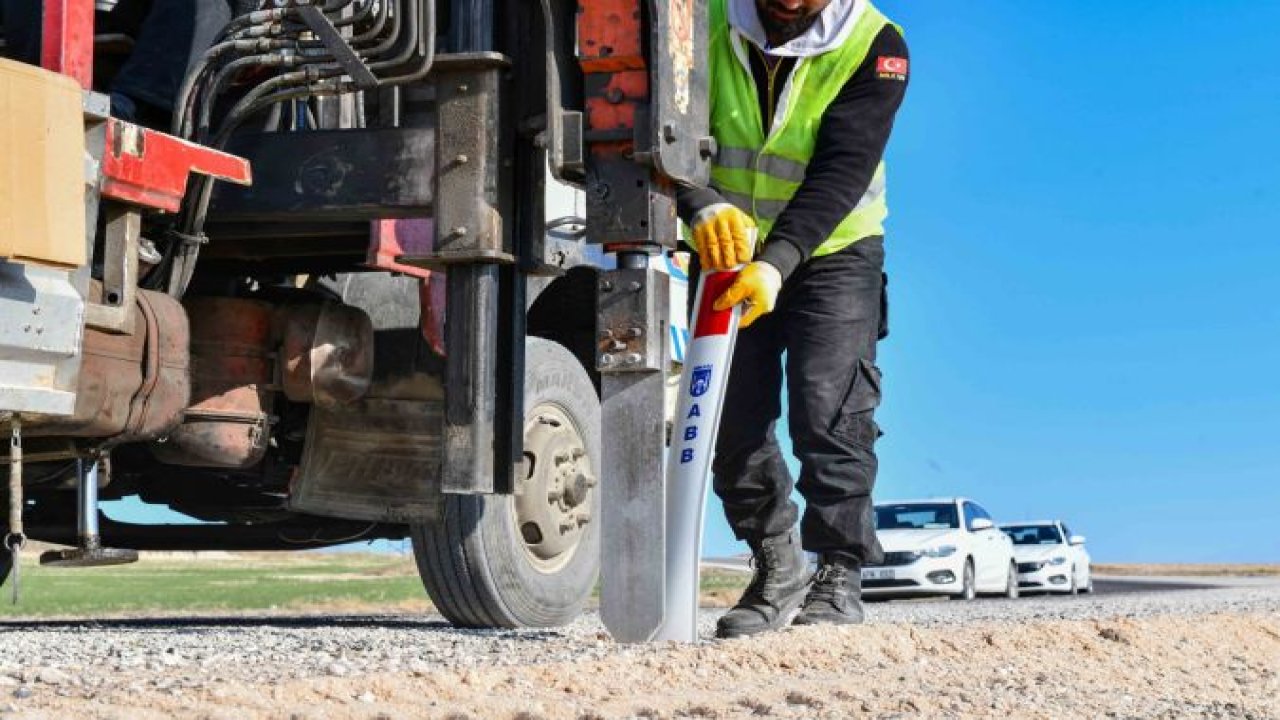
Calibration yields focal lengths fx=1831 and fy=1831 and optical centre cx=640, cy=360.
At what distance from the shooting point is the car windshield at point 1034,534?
28.2 m

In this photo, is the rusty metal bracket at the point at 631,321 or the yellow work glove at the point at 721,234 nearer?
the rusty metal bracket at the point at 631,321

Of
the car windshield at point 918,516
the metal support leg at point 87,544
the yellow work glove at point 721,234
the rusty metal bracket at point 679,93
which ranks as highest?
the rusty metal bracket at point 679,93

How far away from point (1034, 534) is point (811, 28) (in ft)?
77.2

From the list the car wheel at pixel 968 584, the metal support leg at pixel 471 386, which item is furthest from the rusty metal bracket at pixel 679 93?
the car wheel at pixel 968 584

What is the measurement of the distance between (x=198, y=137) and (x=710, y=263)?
154cm

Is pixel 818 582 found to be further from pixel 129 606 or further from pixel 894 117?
pixel 129 606

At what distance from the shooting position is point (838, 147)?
5789 millimetres

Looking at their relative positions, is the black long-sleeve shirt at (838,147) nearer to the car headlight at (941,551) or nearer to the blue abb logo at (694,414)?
the blue abb logo at (694,414)

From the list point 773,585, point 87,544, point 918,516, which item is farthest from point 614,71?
point 918,516

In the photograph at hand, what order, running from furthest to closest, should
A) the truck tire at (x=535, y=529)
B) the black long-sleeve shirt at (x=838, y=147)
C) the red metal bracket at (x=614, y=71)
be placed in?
the truck tire at (x=535, y=529)
the black long-sleeve shirt at (x=838, y=147)
the red metal bracket at (x=614, y=71)

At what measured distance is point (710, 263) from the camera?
5.47 metres

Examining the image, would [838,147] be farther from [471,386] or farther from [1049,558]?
[1049,558]

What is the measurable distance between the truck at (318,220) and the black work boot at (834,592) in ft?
2.92

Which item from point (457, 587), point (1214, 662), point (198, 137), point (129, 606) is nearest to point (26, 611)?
point (129, 606)
